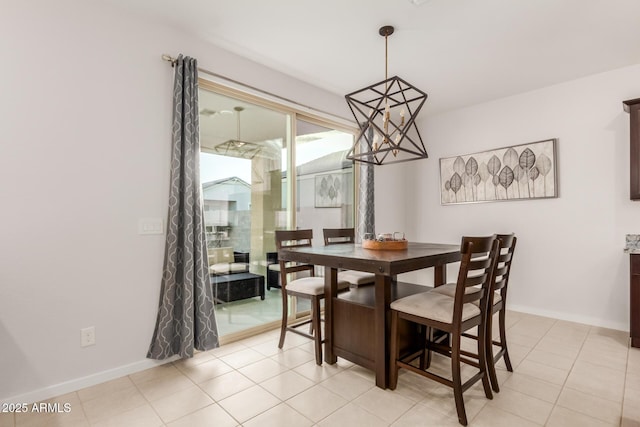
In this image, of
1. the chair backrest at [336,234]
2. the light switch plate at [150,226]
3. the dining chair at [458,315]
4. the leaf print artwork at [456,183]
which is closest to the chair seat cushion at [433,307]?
the dining chair at [458,315]

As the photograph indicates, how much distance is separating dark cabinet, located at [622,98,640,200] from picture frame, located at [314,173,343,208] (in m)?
2.93

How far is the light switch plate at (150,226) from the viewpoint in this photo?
2441mm

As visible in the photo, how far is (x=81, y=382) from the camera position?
85.3 inches

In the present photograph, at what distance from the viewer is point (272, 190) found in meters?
3.43

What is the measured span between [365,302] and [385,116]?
4.37ft

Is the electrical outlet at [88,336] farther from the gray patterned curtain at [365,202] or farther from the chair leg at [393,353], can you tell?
the gray patterned curtain at [365,202]

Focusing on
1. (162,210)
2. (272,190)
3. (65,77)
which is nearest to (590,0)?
(272,190)

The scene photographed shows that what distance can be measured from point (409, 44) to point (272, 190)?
1873 mm

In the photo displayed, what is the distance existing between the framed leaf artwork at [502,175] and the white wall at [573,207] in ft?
0.30

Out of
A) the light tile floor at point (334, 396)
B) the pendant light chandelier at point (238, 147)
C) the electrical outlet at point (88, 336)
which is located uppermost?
the pendant light chandelier at point (238, 147)

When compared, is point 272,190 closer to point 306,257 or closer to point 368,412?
point 306,257

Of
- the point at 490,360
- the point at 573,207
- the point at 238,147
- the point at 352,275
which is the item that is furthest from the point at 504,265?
the point at 238,147

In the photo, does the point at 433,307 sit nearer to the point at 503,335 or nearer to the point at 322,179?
the point at 503,335

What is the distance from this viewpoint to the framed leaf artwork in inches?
145
